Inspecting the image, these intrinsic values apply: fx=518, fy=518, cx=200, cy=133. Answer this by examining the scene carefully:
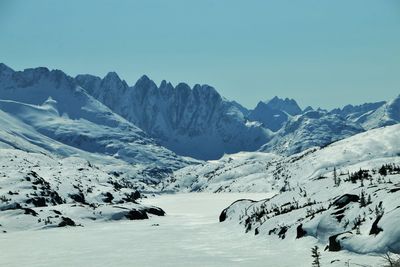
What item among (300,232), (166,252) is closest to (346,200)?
(300,232)

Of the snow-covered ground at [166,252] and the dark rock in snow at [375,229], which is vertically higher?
the dark rock in snow at [375,229]

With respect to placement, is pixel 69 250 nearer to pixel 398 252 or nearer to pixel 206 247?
pixel 206 247

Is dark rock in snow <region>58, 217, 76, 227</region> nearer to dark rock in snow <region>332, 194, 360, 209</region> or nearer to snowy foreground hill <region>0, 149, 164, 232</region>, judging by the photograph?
snowy foreground hill <region>0, 149, 164, 232</region>

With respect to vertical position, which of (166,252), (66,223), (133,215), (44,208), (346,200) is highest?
(346,200)

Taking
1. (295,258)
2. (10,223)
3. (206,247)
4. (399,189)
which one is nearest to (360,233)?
(295,258)

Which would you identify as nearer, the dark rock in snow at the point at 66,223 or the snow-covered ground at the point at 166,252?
the snow-covered ground at the point at 166,252

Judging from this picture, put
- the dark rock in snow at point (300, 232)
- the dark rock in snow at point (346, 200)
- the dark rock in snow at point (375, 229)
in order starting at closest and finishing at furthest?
the dark rock in snow at point (375, 229)
the dark rock in snow at point (300, 232)
the dark rock in snow at point (346, 200)

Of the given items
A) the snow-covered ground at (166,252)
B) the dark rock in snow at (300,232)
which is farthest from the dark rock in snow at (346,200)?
the snow-covered ground at (166,252)

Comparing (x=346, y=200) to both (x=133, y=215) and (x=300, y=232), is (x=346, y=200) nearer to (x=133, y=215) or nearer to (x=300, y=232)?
(x=300, y=232)

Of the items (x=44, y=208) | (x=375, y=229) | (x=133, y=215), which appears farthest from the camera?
(x=133, y=215)

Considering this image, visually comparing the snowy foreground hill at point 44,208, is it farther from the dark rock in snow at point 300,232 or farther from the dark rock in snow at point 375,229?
the dark rock in snow at point 375,229

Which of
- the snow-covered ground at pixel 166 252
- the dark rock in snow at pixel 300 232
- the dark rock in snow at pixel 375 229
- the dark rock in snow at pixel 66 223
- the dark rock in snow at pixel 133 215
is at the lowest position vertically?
the dark rock in snow at pixel 133 215

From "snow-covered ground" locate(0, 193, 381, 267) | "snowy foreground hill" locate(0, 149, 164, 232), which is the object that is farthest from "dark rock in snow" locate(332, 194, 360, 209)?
"snowy foreground hill" locate(0, 149, 164, 232)

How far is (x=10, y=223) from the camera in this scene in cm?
3431
